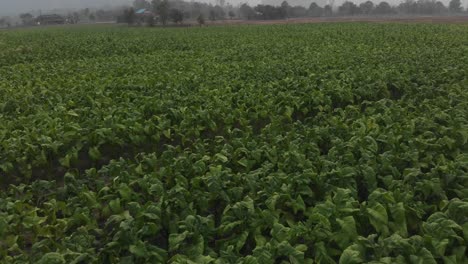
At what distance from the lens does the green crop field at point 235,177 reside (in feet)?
11.9

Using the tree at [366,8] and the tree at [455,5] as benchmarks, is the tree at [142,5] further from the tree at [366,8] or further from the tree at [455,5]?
the tree at [455,5]

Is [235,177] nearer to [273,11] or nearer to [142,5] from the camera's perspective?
[273,11]

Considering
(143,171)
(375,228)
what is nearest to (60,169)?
(143,171)

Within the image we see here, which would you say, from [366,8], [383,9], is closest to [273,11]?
[366,8]

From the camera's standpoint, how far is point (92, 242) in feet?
12.7

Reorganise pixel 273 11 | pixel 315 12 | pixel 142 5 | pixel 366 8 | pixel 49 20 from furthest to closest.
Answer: pixel 142 5
pixel 366 8
pixel 315 12
pixel 49 20
pixel 273 11

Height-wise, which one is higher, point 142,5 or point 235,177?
point 142,5

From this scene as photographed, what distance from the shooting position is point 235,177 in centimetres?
472

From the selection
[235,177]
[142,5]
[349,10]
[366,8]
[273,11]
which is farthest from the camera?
[142,5]

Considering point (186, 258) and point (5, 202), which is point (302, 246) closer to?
point (186, 258)

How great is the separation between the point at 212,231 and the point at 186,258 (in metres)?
0.45

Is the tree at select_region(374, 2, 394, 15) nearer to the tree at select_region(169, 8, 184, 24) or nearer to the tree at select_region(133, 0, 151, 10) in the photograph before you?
the tree at select_region(133, 0, 151, 10)

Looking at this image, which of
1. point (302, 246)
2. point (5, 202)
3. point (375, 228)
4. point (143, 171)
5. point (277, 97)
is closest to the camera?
point (302, 246)

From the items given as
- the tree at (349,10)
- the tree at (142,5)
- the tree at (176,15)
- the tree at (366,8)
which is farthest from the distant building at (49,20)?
the tree at (366,8)
